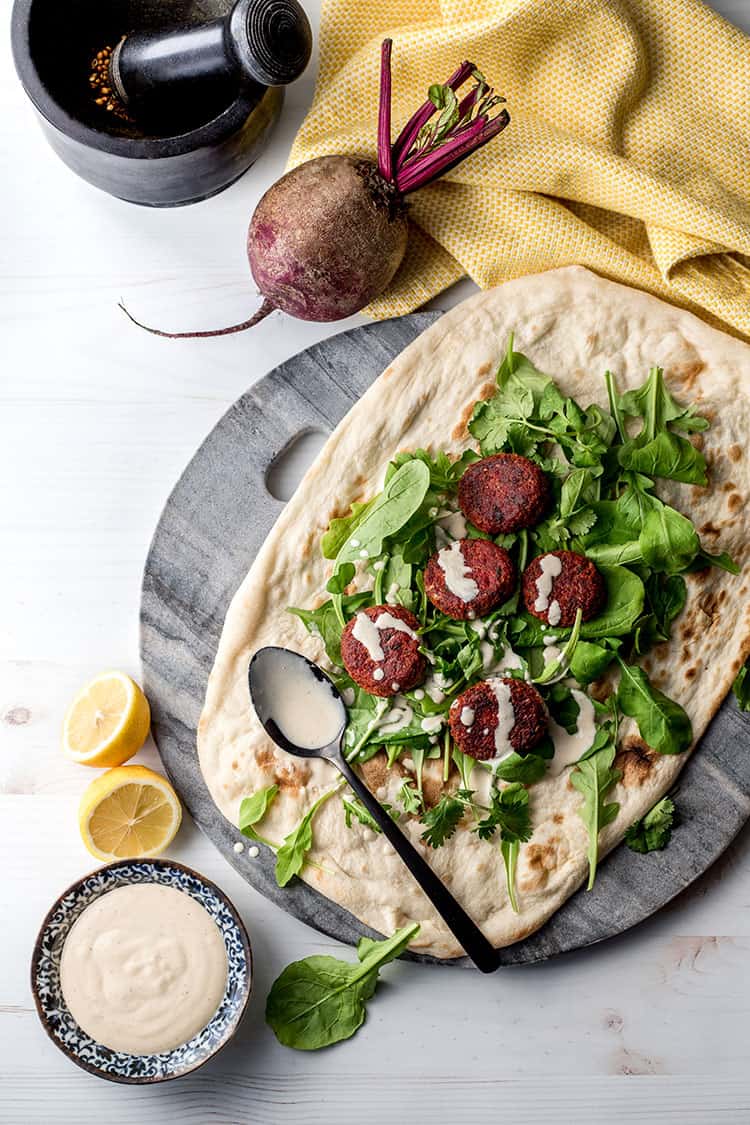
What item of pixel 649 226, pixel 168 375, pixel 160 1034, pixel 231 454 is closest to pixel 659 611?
pixel 649 226

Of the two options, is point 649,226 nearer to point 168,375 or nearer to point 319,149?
point 319,149

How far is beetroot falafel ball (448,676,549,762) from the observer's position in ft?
7.38

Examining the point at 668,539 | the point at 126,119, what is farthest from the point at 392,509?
the point at 126,119

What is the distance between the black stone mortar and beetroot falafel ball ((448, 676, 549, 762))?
1319mm

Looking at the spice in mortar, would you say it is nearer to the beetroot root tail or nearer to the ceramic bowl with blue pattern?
the beetroot root tail

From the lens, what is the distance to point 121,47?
7.43ft

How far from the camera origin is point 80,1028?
7.74 feet

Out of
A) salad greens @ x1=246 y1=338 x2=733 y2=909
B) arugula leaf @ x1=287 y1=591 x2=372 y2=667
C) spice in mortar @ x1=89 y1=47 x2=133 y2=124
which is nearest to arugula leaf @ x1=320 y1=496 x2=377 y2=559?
salad greens @ x1=246 y1=338 x2=733 y2=909

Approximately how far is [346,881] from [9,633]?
1049mm

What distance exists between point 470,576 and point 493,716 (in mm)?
313

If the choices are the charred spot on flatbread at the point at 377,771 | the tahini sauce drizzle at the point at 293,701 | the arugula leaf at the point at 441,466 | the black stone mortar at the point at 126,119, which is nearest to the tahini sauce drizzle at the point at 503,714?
the charred spot on flatbread at the point at 377,771

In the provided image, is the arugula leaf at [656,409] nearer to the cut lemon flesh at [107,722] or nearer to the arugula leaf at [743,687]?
the arugula leaf at [743,687]

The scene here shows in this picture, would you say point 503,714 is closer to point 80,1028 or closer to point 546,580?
point 546,580

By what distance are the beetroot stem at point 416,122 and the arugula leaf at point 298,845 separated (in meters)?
1.46
